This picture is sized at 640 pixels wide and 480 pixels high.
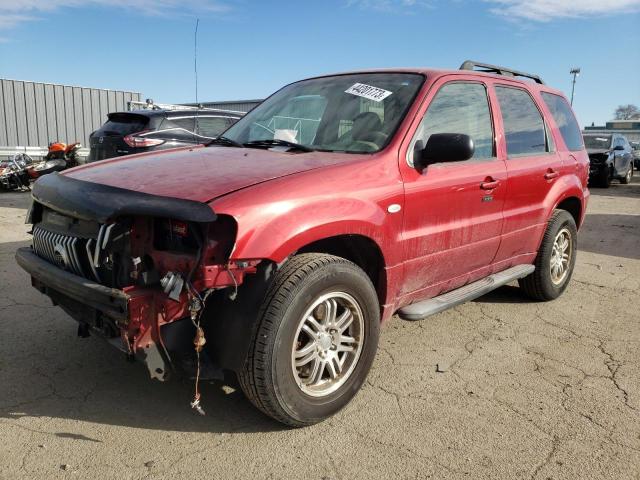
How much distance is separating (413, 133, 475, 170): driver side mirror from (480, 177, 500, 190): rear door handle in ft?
2.04

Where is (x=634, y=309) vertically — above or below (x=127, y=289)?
below

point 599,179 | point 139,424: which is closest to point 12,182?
point 139,424

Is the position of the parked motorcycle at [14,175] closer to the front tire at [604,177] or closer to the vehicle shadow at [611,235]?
the vehicle shadow at [611,235]

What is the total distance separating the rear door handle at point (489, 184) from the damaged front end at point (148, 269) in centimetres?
191

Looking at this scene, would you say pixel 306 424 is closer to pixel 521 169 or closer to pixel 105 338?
pixel 105 338

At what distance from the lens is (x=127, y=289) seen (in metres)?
2.27

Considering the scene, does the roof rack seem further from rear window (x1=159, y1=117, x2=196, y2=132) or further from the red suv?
rear window (x1=159, y1=117, x2=196, y2=132)

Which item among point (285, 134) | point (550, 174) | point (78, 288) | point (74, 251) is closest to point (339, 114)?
point (285, 134)

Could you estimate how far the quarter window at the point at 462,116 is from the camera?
333 cm

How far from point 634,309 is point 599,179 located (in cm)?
1283

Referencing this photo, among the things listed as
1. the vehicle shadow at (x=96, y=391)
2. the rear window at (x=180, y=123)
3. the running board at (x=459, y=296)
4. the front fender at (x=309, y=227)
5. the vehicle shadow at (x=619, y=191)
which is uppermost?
the rear window at (x=180, y=123)

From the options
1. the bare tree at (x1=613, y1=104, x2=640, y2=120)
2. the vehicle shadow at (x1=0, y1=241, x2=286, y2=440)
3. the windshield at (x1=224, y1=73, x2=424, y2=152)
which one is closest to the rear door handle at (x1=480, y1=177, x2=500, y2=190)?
the windshield at (x1=224, y1=73, x2=424, y2=152)

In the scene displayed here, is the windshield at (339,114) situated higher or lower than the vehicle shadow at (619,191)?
higher

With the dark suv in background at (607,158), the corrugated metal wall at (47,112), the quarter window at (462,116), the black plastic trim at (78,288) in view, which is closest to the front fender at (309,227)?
the black plastic trim at (78,288)
